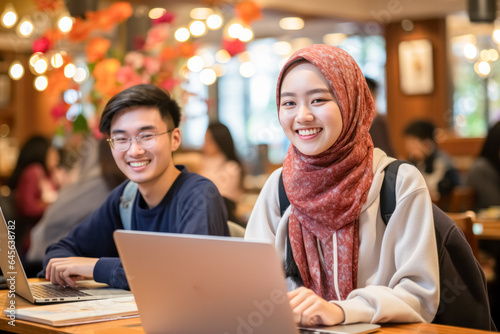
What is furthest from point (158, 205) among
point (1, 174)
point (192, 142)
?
point (192, 142)

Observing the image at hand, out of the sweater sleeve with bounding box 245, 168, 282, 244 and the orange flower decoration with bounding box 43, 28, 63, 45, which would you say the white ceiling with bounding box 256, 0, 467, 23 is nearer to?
the orange flower decoration with bounding box 43, 28, 63, 45

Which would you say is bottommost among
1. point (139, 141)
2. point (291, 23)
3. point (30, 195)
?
point (30, 195)

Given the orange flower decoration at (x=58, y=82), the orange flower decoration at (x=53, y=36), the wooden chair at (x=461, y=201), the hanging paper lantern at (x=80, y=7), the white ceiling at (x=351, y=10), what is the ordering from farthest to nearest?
1. the white ceiling at (x=351, y=10)
2. the wooden chair at (x=461, y=201)
3. the hanging paper lantern at (x=80, y=7)
4. the orange flower decoration at (x=53, y=36)
5. the orange flower decoration at (x=58, y=82)

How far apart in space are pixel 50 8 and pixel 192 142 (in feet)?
33.0

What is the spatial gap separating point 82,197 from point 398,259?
6.70ft

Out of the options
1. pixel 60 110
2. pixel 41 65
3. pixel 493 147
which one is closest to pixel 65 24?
pixel 41 65

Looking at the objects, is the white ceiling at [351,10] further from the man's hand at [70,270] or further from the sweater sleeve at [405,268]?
the sweater sleeve at [405,268]

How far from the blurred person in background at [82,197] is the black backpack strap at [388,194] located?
1.62 m

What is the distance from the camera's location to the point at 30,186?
5.04 metres

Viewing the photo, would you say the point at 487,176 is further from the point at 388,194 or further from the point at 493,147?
the point at 388,194

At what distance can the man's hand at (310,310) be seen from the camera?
1.29m

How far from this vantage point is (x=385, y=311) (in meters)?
1.37

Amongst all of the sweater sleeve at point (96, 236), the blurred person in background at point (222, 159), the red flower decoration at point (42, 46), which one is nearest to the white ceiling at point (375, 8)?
the blurred person in background at point (222, 159)

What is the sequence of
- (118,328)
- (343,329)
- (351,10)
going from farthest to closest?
1. (351,10)
2. (118,328)
3. (343,329)
